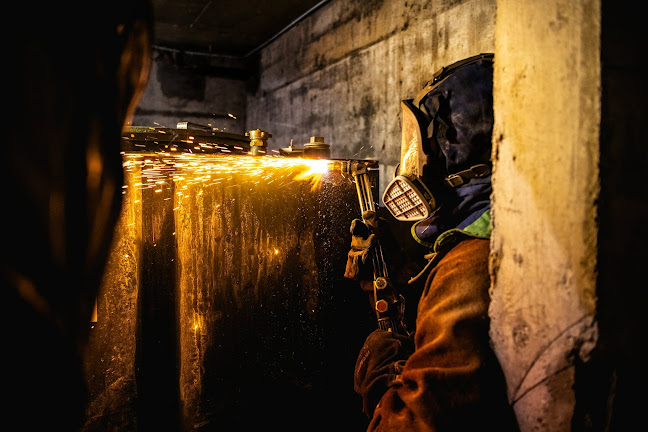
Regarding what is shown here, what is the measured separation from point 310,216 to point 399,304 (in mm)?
965

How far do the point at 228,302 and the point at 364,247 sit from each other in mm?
1074

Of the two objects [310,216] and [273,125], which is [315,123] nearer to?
[273,125]

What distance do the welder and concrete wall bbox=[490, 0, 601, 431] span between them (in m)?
0.12

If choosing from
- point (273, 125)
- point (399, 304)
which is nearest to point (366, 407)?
point (399, 304)

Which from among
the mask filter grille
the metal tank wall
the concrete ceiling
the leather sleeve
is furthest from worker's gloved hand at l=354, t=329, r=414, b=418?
the concrete ceiling

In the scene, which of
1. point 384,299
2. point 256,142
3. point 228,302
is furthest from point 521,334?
point 256,142

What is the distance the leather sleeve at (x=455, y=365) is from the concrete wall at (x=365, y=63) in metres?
2.58

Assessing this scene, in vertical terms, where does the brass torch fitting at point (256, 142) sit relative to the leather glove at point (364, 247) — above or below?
above

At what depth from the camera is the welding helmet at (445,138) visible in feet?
6.95

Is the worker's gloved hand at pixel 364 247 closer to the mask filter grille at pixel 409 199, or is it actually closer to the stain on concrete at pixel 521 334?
the mask filter grille at pixel 409 199

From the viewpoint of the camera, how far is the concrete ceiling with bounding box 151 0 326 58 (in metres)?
6.27

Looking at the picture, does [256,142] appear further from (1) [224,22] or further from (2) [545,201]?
→ (1) [224,22]

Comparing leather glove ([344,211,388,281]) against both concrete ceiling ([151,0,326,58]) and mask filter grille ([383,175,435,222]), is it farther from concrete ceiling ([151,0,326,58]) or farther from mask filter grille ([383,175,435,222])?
concrete ceiling ([151,0,326,58])

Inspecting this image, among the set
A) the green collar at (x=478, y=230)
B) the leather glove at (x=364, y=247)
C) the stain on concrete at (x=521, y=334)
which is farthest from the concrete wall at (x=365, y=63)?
the stain on concrete at (x=521, y=334)
